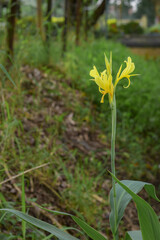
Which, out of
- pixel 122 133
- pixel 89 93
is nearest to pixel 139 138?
pixel 122 133

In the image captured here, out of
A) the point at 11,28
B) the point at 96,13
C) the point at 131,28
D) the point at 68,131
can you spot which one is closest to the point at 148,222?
the point at 68,131

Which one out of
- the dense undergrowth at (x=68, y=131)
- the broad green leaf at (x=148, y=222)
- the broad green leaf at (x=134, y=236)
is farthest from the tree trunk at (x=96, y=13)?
the broad green leaf at (x=148, y=222)

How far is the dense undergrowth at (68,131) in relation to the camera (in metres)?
2.09

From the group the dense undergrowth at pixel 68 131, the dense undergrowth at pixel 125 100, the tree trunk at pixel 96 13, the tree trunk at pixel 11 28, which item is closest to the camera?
the dense undergrowth at pixel 68 131

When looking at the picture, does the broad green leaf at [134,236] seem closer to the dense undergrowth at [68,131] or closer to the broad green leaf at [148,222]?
the broad green leaf at [148,222]

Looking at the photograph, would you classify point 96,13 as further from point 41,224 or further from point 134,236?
point 41,224

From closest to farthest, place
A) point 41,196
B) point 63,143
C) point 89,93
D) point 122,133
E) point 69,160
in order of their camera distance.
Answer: point 41,196, point 69,160, point 63,143, point 122,133, point 89,93

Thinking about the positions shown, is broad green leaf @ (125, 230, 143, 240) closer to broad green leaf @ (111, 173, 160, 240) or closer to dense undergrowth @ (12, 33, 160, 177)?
broad green leaf @ (111, 173, 160, 240)

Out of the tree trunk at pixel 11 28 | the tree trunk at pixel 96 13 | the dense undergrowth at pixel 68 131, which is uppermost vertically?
the tree trunk at pixel 96 13

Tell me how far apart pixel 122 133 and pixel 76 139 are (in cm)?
63

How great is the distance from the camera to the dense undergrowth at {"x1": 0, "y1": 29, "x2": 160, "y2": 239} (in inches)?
82.1

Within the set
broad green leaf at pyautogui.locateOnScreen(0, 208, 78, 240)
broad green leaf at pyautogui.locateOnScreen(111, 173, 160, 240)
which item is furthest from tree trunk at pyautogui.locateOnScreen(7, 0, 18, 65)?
broad green leaf at pyautogui.locateOnScreen(111, 173, 160, 240)

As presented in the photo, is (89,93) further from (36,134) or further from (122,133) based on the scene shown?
(36,134)

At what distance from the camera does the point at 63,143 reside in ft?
9.01
